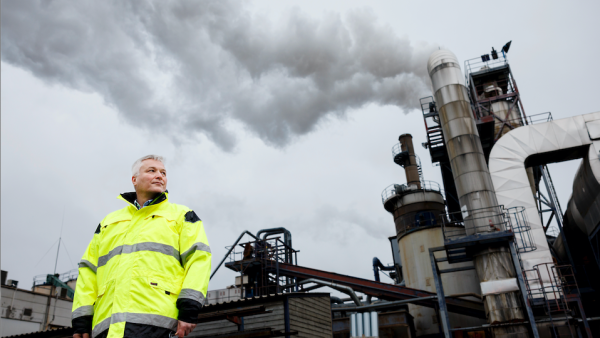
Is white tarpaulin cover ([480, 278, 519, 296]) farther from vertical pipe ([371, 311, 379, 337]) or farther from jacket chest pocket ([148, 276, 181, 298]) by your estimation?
jacket chest pocket ([148, 276, 181, 298])

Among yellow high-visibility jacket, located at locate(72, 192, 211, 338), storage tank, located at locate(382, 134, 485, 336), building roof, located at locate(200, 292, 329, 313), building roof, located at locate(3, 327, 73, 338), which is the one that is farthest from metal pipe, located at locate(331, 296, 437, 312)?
yellow high-visibility jacket, located at locate(72, 192, 211, 338)

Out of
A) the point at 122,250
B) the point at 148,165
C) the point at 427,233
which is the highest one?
the point at 427,233

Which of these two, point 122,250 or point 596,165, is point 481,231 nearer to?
point 596,165

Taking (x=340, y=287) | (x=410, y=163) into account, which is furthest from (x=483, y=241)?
(x=410, y=163)

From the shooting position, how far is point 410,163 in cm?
2873

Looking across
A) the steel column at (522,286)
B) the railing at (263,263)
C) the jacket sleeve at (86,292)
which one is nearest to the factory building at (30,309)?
the railing at (263,263)

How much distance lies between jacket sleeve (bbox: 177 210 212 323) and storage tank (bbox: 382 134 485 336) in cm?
1919

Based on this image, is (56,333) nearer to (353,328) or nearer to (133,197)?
(353,328)

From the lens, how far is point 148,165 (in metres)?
3.45

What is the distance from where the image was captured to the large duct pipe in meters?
14.8

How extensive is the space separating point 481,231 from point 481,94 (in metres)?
13.4

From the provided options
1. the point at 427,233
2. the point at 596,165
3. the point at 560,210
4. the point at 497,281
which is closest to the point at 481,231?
the point at 497,281

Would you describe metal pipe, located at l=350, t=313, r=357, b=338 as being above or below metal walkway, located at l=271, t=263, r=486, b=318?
below

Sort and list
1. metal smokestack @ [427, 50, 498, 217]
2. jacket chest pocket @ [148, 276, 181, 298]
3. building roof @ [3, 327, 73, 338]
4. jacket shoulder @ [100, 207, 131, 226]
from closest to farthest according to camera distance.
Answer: jacket chest pocket @ [148, 276, 181, 298] → jacket shoulder @ [100, 207, 131, 226] → building roof @ [3, 327, 73, 338] → metal smokestack @ [427, 50, 498, 217]
